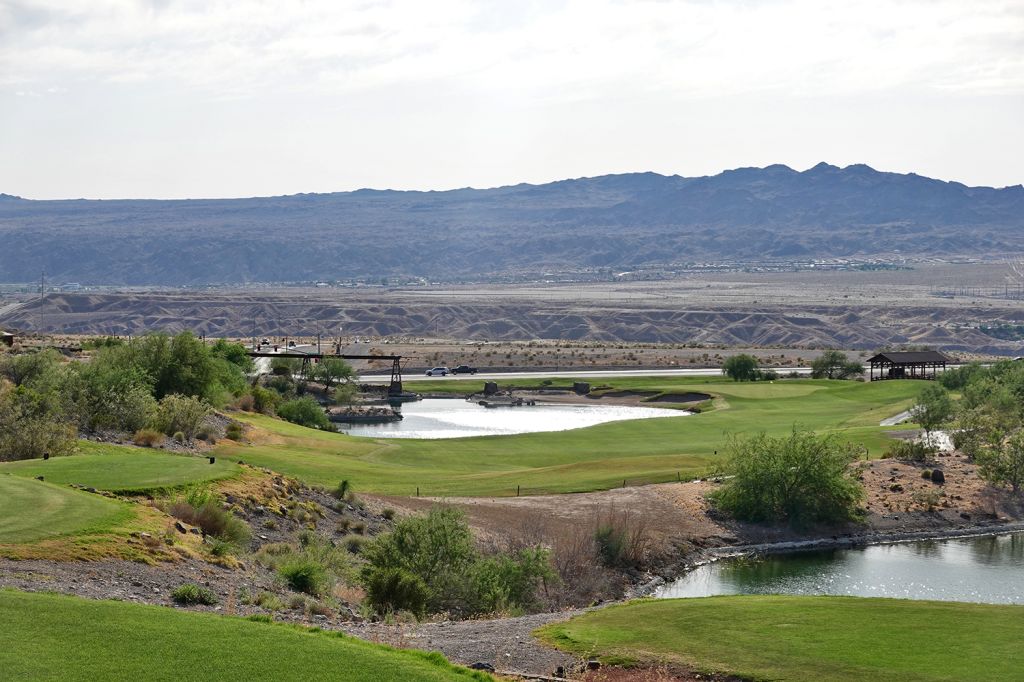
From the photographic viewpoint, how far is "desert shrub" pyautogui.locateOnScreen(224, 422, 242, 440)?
5431 centimetres

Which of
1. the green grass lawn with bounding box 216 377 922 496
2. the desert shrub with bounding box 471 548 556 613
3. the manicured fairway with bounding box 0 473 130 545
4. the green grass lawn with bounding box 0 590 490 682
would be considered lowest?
the green grass lawn with bounding box 216 377 922 496

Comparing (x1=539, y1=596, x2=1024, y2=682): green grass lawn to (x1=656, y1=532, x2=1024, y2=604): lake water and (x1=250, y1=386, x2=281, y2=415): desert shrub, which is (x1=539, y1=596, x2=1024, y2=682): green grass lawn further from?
(x1=250, y1=386, x2=281, y2=415): desert shrub

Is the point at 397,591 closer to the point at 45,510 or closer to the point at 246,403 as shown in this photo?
the point at 45,510

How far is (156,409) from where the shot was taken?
49188 millimetres

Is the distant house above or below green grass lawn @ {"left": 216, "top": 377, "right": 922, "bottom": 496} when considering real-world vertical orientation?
above

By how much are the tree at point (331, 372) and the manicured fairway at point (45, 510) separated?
2963 inches

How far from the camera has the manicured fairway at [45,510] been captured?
22.6 meters

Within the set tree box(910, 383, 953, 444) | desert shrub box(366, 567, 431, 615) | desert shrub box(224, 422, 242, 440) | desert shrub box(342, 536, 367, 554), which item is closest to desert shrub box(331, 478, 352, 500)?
desert shrub box(342, 536, 367, 554)

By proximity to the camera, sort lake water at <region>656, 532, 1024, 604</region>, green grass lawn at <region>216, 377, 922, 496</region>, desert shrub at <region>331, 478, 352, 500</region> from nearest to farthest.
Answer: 1. lake water at <region>656, 532, 1024, 604</region>
2. desert shrub at <region>331, 478, 352, 500</region>
3. green grass lawn at <region>216, 377, 922, 496</region>

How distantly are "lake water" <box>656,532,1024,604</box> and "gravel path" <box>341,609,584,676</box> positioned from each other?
49.8 ft

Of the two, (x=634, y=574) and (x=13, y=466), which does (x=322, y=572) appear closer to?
(x=13, y=466)

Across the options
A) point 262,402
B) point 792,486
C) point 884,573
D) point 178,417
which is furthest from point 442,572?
point 262,402

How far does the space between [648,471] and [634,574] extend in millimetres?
16092

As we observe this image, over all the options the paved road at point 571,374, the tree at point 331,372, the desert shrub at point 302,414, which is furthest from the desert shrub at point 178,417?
the paved road at point 571,374
